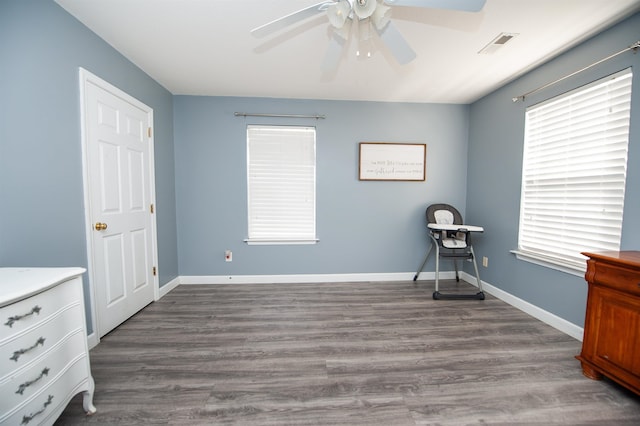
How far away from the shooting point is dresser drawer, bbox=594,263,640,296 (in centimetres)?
128

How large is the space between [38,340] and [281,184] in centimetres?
242

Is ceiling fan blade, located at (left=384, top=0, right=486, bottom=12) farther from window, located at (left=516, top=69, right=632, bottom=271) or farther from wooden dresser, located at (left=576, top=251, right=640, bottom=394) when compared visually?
wooden dresser, located at (left=576, top=251, right=640, bottom=394)

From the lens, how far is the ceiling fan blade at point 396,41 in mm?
1450

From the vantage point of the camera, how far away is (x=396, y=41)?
1523mm

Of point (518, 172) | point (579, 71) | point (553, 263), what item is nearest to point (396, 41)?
point (579, 71)

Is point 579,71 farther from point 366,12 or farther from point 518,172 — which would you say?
point 366,12

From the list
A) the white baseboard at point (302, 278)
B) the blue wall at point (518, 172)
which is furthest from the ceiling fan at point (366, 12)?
the white baseboard at point (302, 278)

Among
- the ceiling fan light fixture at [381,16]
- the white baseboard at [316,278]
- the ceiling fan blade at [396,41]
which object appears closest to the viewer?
the ceiling fan light fixture at [381,16]

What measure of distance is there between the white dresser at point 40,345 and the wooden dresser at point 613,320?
2.87 metres

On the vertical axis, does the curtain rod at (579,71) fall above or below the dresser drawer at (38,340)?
above

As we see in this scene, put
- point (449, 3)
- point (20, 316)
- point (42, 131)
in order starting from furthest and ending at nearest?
point (42, 131)
point (449, 3)
point (20, 316)

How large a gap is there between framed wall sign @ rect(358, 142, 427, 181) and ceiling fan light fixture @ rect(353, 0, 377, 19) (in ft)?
6.12

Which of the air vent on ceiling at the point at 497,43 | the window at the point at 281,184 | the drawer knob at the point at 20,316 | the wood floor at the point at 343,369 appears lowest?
the wood floor at the point at 343,369

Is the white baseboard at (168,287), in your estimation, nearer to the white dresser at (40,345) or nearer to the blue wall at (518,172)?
the white dresser at (40,345)
